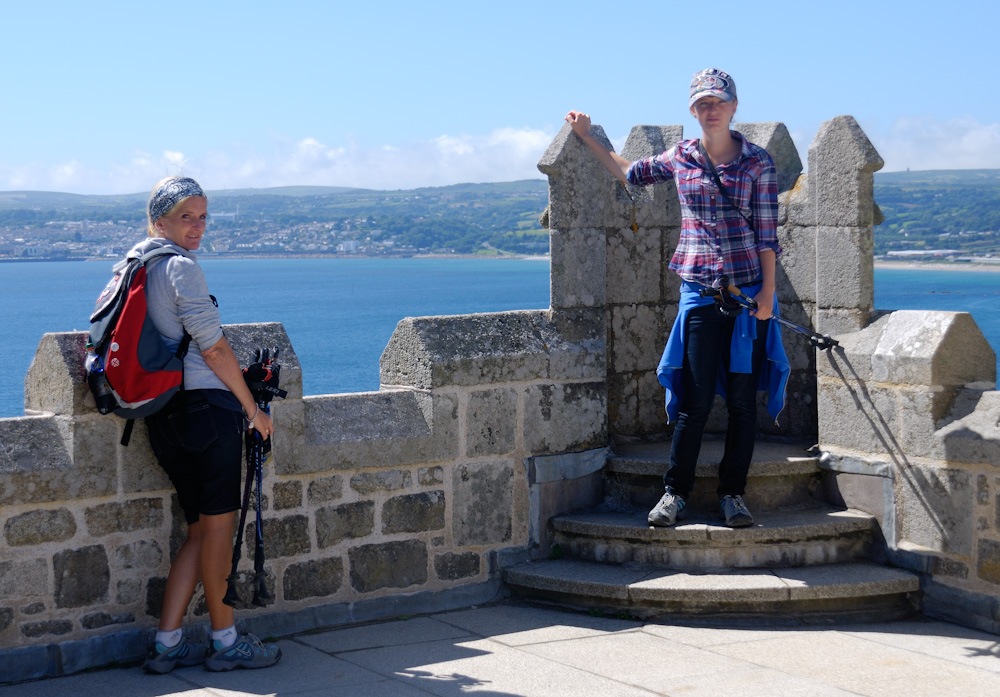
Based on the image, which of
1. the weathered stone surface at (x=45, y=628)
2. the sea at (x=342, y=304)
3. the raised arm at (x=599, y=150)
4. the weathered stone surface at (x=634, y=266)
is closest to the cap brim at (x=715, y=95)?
the raised arm at (x=599, y=150)

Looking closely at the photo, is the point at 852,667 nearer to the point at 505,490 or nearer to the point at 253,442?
the point at 505,490

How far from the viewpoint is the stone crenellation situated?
420 cm

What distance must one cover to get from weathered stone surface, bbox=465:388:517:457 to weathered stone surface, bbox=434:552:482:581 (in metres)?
0.46

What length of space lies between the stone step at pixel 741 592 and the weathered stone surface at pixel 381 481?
2.35 ft

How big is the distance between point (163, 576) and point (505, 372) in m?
1.73

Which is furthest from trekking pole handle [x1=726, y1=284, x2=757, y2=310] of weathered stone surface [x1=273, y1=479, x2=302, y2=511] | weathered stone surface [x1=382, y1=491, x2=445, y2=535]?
weathered stone surface [x1=273, y1=479, x2=302, y2=511]

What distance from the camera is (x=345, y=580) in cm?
483

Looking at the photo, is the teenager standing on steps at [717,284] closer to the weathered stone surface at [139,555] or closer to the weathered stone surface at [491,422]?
the weathered stone surface at [491,422]

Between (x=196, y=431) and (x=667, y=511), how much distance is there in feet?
6.91

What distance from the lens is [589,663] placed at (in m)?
4.21

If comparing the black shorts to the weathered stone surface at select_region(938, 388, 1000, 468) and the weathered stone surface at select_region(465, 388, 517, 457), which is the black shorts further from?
the weathered stone surface at select_region(938, 388, 1000, 468)

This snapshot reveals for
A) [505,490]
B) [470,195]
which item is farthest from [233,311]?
[470,195]

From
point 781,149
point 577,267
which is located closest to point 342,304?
point 781,149

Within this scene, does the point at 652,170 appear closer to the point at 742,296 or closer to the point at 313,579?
the point at 742,296
